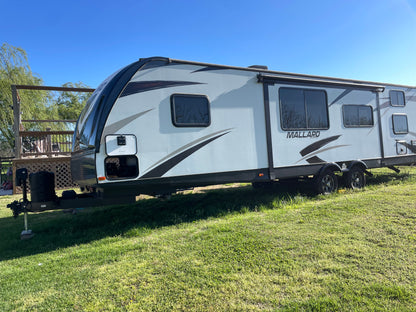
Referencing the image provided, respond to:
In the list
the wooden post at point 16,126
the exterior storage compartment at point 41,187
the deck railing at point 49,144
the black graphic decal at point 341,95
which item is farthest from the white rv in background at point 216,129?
the wooden post at point 16,126

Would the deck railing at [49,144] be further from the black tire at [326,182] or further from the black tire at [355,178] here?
the black tire at [355,178]

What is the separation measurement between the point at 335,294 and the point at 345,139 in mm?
5610

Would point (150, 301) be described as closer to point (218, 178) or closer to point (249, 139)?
point (218, 178)

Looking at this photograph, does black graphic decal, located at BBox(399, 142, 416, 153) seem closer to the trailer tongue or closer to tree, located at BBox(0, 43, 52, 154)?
the trailer tongue

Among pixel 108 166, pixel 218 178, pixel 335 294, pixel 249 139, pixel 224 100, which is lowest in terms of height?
pixel 335 294

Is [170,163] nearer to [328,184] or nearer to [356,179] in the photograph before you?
[328,184]

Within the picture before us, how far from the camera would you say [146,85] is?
4.97 metres

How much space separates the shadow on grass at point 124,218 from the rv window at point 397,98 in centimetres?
398

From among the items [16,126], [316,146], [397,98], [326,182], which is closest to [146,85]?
[316,146]

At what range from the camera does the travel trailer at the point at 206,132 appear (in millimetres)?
4797

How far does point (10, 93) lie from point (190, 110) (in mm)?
20162

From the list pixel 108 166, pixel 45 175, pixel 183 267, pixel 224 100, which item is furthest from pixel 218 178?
pixel 45 175

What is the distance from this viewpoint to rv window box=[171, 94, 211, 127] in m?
5.20

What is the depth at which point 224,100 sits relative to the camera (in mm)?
5703
